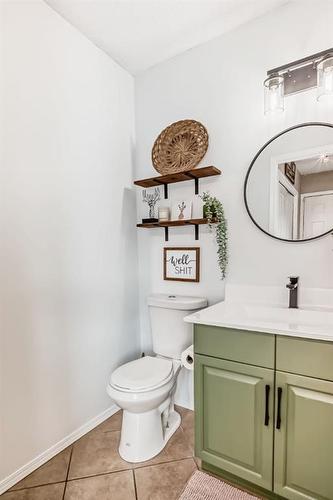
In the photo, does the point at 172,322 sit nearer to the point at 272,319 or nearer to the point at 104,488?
the point at 272,319

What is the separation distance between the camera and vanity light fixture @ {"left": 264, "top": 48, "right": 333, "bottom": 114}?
1420 millimetres

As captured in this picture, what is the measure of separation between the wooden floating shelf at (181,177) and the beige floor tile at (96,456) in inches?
66.0

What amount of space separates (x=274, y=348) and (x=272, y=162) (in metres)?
1.05

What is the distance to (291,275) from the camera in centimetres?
159

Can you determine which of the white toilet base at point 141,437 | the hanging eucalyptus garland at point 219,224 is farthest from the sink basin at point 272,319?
the white toilet base at point 141,437

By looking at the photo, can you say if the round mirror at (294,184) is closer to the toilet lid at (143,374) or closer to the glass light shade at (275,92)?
the glass light shade at (275,92)

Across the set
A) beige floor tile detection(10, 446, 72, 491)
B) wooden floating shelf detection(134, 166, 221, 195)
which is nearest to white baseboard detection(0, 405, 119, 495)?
beige floor tile detection(10, 446, 72, 491)

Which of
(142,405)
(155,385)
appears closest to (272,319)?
(155,385)

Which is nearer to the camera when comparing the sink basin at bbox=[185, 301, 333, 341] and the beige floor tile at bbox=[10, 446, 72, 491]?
the sink basin at bbox=[185, 301, 333, 341]

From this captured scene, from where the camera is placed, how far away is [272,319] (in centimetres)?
152

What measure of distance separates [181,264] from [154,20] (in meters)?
1.55

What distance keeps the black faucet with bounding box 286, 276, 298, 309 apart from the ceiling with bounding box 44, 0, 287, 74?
5.14 feet

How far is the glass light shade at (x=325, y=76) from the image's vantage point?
1408 millimetres

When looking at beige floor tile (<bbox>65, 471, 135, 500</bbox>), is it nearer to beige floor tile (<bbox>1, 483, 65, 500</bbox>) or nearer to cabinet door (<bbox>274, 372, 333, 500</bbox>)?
beige floor tile (<bbox>1, 483, 65, 500</bbox>)
